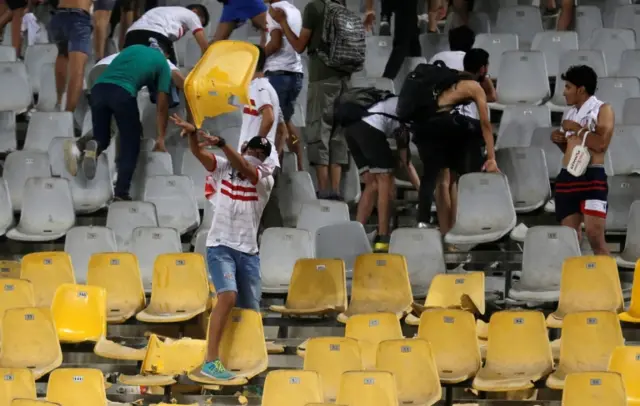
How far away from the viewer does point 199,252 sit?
10.1 m

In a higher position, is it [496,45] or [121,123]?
[496,45]

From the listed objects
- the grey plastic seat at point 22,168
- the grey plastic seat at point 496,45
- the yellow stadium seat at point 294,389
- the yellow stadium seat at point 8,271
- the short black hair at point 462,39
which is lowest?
the yellow stadium seat at point 294,389

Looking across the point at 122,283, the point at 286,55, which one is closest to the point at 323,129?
the point at 286,55

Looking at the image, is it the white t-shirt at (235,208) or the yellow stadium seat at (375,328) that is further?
the yellow stadium seat at (375,328)

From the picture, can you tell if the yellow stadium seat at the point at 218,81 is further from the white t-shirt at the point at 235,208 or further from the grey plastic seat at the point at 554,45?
the grey plastic seat at the point at 554,45

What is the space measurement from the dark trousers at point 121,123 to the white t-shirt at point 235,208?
208 centimetres

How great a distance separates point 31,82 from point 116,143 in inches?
60.3

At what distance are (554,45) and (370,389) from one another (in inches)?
185

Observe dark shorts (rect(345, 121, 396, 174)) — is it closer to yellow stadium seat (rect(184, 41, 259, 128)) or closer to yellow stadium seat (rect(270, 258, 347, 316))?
yellow stadium seat (rect(270, 258, 347, 316))

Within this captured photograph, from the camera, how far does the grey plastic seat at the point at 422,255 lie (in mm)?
9812

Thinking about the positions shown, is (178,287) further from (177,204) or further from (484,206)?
(484,206)

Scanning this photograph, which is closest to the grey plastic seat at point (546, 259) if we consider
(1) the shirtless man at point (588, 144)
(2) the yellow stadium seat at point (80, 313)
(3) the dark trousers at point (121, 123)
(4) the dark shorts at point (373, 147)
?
(1) the shirtless man at point (588, 144)

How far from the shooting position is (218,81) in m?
9.10

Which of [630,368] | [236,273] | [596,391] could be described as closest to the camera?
[596,391]
